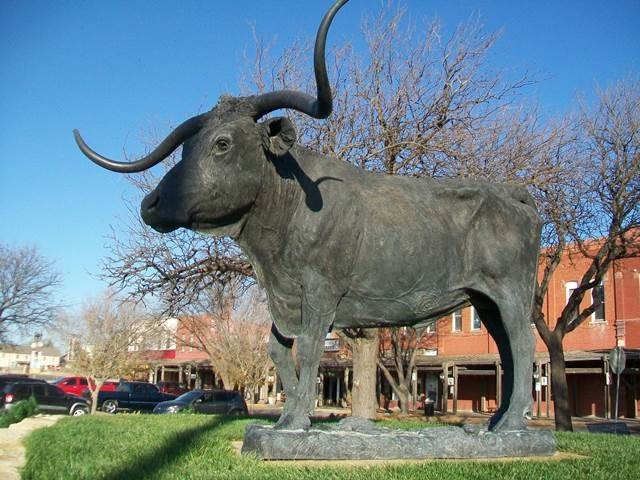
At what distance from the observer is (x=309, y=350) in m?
5.12

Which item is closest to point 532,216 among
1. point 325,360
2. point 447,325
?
point 447,325

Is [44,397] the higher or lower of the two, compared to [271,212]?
lower

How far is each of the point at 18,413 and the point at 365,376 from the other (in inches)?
273

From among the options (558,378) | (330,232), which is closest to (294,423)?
(330,232)

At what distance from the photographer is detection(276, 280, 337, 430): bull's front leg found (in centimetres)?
511

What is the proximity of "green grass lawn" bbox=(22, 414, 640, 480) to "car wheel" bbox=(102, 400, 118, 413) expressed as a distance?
24.3 m

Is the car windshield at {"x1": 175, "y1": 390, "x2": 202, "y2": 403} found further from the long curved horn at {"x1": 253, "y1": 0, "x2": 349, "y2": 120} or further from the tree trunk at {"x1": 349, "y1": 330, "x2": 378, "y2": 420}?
the long curved horn at {"x1": 253, "y1": 0, "x2": 349, "y2": 120}

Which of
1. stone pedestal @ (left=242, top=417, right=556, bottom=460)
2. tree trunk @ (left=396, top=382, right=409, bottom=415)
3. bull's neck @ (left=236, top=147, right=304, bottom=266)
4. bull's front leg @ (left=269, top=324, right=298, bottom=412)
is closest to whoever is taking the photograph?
stone pedestal @ (left=242, top=417, right=556, bottom=460)

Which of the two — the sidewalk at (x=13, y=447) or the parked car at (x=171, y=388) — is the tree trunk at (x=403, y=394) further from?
the sidewalk at (x=13, y=447)

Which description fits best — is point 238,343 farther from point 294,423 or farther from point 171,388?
point 294,423

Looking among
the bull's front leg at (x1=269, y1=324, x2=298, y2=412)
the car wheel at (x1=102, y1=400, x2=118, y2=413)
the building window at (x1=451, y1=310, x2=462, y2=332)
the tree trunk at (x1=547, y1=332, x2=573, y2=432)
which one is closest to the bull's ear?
the bull's front leg at (x1=269, y1=324, x2=298, y2=412)

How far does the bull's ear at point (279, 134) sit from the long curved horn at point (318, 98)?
0.12 m

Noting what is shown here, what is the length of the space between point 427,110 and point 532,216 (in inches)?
400

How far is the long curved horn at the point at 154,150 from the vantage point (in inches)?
204
